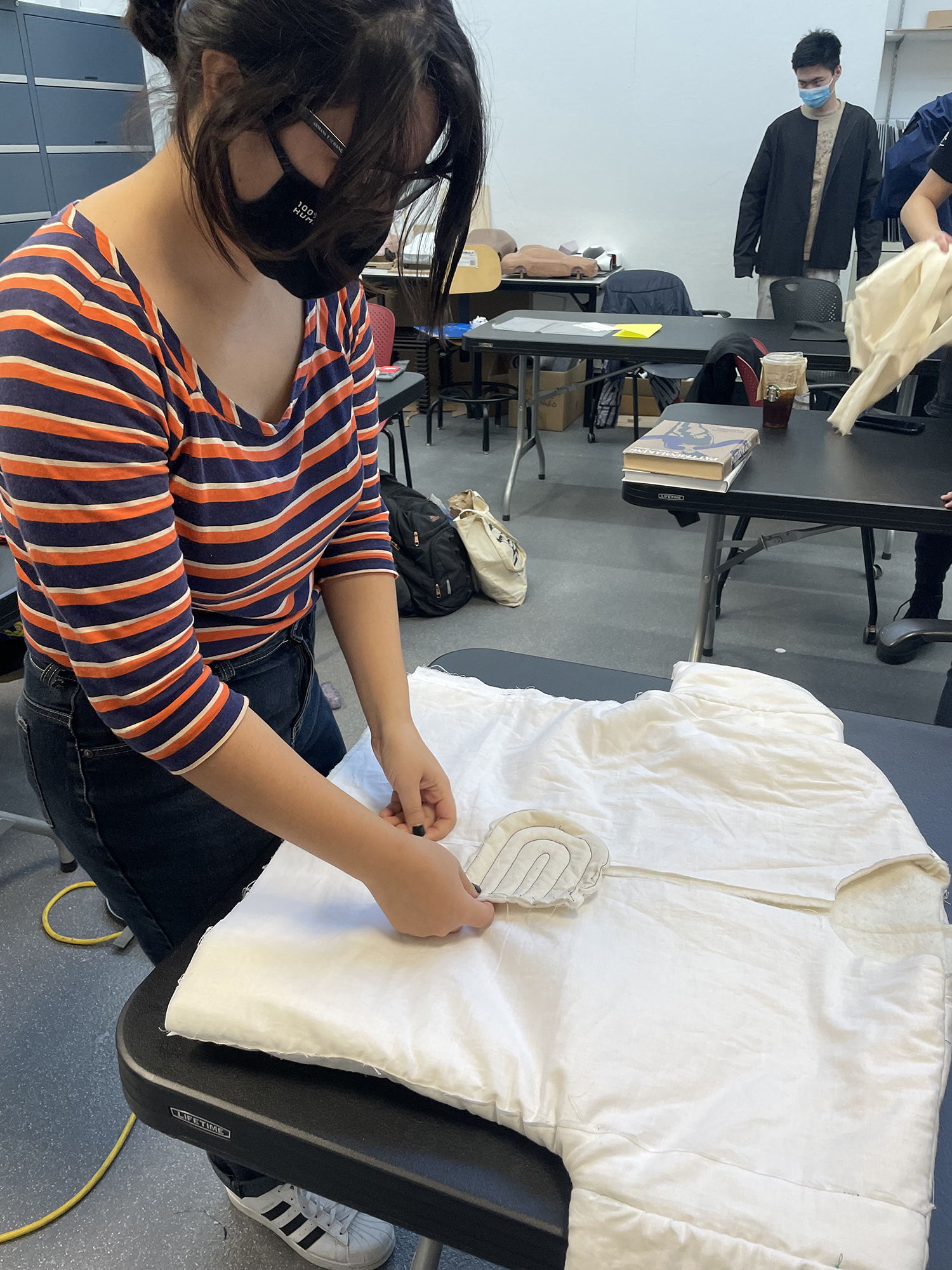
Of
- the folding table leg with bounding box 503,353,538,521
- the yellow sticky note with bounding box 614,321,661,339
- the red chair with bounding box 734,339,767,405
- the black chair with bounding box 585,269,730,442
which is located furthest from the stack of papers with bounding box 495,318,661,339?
the red chair with bounding box 734,339,767,405

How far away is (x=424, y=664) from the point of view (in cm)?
269

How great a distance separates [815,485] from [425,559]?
139 cm

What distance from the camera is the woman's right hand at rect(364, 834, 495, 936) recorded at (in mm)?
736

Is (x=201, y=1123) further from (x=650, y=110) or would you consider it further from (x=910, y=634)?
(x=650, y=110)

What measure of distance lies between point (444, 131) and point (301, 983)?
68cm

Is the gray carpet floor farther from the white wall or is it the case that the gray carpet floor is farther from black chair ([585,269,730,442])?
the white wall

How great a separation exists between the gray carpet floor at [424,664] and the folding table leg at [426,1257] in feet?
0.61

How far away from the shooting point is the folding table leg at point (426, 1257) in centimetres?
103

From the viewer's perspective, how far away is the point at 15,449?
563 mm

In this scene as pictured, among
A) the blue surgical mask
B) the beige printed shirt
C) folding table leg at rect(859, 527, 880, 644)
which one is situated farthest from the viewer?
the beige printed shirt

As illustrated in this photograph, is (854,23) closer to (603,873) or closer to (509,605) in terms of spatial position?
(509,605)

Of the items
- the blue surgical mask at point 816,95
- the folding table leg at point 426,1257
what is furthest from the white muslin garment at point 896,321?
the blue surgical mask at point 816,95

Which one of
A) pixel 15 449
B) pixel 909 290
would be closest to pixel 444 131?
pixel 15 449

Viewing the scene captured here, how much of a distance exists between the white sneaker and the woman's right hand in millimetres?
617
